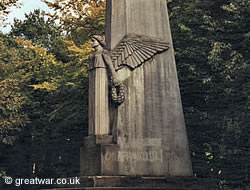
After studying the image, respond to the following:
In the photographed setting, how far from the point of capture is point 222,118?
14.9 m

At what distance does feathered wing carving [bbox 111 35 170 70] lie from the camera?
29.5 feet

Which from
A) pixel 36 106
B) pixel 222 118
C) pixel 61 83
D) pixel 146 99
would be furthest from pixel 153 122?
pixel 36 106

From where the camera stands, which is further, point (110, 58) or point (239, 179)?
point (239, 179)

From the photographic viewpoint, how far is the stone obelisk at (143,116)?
8.40 meters

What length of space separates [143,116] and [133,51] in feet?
4.61

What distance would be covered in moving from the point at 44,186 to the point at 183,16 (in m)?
11.1

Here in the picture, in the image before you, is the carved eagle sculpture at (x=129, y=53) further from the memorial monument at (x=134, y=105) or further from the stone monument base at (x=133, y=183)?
the stone monument base at (x=133, y=183)

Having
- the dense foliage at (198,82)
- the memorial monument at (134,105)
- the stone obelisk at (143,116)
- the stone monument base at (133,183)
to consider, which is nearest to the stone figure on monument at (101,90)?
the memorial monument at (134,105)

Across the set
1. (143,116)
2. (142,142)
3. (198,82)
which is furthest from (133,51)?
(198,82)

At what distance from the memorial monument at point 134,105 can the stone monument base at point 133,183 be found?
0.02 m

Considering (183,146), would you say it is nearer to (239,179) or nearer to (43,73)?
(239,179)

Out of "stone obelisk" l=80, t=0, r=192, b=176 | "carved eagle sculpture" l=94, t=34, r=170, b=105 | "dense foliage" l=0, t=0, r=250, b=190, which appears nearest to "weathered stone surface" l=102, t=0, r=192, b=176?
"stone obelisk" l=80, t=0, r=192, b=176

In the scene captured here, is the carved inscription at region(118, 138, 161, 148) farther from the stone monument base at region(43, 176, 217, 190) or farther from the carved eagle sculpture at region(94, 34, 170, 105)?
the carved eagle sculpture at region(94, 34, 170, 105)

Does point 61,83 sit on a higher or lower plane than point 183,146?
higher
